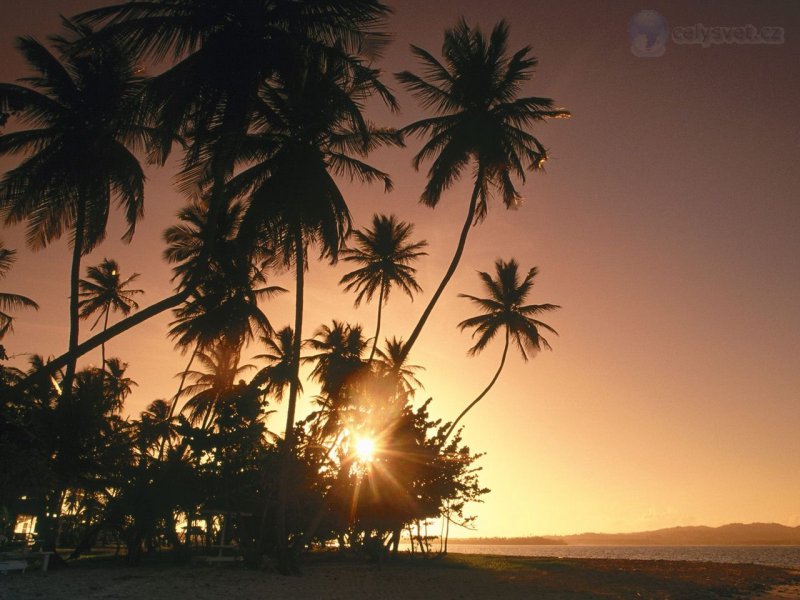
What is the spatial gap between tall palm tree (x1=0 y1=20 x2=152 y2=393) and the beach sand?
5906 mm

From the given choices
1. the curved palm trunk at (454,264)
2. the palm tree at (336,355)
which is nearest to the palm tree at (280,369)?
the palm tree at (336,355)

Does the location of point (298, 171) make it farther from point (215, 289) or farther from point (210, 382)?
point (210, 382)

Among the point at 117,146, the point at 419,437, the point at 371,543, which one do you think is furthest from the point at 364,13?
the point at 371,543

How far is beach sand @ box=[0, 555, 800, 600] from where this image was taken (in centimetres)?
1372

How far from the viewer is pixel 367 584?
59.0 ft

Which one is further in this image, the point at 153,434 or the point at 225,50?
the point at 153,434

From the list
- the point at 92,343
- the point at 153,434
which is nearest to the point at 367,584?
the point at 92,343

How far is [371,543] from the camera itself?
80.5ft

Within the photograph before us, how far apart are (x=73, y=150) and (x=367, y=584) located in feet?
52.3

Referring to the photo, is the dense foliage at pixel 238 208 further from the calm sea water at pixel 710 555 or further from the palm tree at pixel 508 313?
the calm sea water at pixel 710 555

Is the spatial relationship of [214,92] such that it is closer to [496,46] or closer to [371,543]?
[496,46]

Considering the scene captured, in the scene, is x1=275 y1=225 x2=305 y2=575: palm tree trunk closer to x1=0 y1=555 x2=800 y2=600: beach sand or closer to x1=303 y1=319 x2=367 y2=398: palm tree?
x1=0 y1=555 x2=800 y2=600: beach sand

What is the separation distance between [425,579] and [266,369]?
837 inches

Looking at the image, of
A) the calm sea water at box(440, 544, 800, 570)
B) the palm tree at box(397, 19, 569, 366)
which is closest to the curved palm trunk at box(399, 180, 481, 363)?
the palm tree at box(397, 19, 569, 366)
